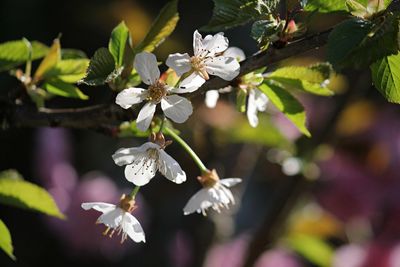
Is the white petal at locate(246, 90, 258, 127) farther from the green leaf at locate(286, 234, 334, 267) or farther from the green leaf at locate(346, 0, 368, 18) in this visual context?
the green leaf at locate(286, 234, 334, 267)

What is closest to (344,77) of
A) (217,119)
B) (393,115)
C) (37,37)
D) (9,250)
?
(393,115)

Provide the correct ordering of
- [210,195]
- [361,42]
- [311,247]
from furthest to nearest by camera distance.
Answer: [311,247], [210,195], [361,42]

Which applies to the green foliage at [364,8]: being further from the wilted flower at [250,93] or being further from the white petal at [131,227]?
the white petal at [131,227]

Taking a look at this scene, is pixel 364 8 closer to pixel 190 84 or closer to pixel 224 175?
pixel 190 84

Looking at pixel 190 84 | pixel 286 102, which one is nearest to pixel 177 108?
pixel 190 84

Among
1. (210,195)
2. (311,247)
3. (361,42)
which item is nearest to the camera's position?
(361,42)

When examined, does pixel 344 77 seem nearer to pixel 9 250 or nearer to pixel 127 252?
pixel 127 252

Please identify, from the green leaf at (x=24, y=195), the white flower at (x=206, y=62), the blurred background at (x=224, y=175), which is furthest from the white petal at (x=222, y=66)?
the blurred background at (x=224, y=175)
